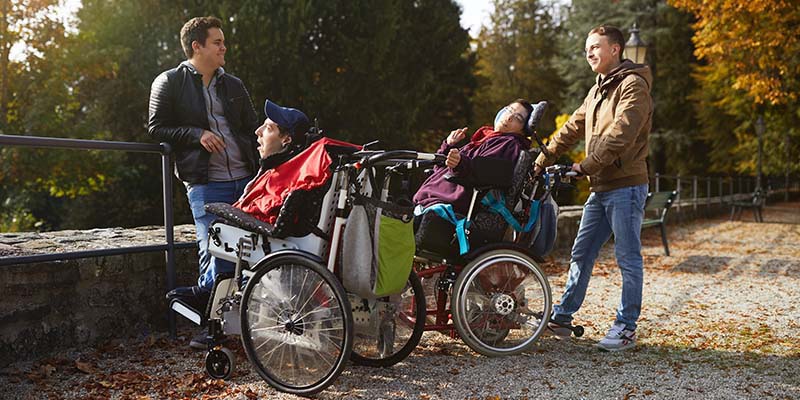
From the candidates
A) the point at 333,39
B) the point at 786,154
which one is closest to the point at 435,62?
the point at 333,39

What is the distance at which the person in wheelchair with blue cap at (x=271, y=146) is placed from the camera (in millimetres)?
3928

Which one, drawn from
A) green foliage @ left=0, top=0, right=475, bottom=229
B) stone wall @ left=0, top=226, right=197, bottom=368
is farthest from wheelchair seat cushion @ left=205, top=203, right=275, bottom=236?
green foliage @ left=0, top=0, right=475, bottom=229

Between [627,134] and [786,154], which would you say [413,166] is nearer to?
[627,134]

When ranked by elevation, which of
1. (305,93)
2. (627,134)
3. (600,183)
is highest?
(305,93)

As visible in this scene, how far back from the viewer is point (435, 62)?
75.1ft

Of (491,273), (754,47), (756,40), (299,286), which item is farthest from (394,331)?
(754,47)

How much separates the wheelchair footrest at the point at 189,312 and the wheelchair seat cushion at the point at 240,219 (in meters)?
0.56

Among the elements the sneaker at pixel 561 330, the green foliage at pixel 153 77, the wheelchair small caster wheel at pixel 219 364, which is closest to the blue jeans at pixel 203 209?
the wheelchair small caster wheel at pixel 219 364

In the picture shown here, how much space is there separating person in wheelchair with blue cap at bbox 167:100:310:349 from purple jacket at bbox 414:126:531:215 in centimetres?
95

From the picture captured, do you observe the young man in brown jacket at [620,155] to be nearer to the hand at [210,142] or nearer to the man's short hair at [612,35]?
the man's short hair at [612,35]

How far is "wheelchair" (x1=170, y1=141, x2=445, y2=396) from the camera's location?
3.58m

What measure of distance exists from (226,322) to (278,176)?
2.59 feet

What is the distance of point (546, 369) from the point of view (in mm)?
4223

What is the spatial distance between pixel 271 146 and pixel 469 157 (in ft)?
3.80
